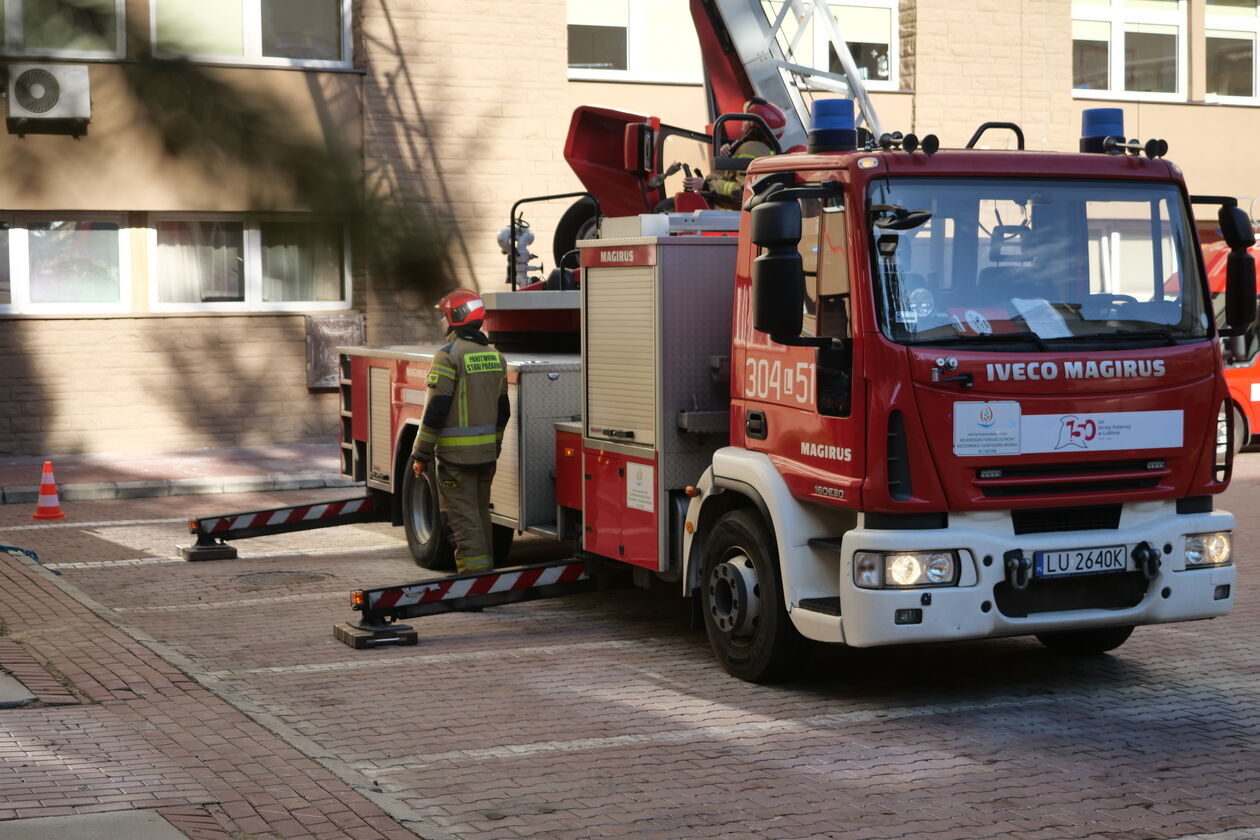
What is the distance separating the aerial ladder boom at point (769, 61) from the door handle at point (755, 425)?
4.14 meters

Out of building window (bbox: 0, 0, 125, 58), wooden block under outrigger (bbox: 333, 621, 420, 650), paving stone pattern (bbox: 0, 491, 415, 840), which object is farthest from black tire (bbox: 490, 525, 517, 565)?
building window (bbox: 0, 0, 125, 58)

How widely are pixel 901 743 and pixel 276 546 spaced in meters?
7.11

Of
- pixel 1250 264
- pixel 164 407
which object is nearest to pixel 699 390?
pixel 1250 264

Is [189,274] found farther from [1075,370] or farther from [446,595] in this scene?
[1075,370]

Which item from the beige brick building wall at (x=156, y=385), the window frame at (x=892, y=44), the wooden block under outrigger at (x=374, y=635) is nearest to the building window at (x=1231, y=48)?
the window frame at (x=892, y=44)

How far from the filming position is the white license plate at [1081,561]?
6.82 metres

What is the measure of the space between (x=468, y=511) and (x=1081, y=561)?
14.4 feet

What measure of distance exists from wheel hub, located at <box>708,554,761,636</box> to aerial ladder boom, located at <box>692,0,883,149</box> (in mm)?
4499

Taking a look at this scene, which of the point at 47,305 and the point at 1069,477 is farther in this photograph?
the point at 47,305

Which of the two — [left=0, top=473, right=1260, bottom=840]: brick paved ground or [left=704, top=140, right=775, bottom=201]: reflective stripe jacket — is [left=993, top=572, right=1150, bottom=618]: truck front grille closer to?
[left=0, top=473, right=1260, bottom=840]: brick paved ground

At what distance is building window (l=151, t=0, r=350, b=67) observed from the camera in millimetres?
1933

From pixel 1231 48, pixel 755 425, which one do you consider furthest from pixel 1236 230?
pixel 1231 48

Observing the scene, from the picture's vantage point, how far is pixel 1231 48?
82.9 ft

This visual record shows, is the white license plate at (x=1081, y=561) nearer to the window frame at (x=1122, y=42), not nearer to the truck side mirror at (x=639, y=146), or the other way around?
the truck side mirror at (x=639, y=146)
